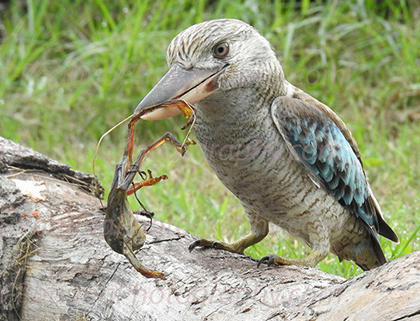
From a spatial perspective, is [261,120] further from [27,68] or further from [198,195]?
[27,68]

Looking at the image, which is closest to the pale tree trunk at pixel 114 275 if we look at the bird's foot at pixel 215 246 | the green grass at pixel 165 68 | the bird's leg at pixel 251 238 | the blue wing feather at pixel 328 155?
the bird's foot at pixel 215 246

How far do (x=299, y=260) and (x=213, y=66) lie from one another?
85cm

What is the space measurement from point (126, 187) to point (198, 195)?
7.50 ft

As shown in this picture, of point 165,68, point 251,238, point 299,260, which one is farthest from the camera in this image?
point 165,68

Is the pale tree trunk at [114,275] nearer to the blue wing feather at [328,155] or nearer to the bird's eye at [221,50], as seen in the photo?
the blue wing feather at [328,155]

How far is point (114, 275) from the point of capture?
2.75 meters

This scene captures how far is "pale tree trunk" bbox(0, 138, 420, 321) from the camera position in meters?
2.24

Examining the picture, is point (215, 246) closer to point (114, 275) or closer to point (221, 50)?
point (114, 275)

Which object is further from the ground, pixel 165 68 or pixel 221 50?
pixel 221 50

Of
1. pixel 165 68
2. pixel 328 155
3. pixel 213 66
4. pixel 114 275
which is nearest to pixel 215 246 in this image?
pixel 114 275

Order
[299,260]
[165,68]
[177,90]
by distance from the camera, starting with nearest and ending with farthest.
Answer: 1. [177,90]
2. [299,260]
3. [165,68]

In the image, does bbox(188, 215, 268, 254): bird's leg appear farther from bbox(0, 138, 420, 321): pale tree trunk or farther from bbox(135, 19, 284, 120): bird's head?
bbox(135, 19, 284, 120): bird's head

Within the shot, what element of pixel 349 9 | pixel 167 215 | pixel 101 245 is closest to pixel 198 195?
pixel 167 215

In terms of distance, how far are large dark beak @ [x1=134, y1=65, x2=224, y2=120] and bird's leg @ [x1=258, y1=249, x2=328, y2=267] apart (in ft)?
2.13
